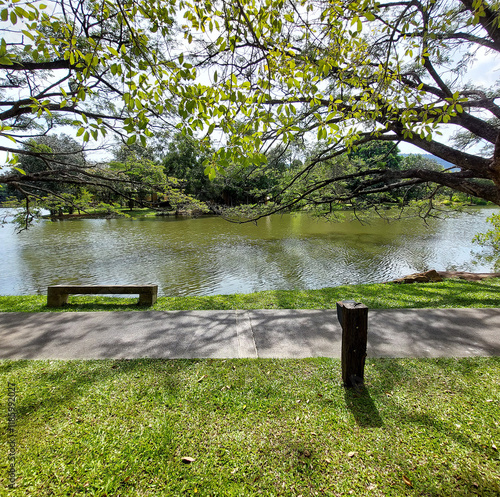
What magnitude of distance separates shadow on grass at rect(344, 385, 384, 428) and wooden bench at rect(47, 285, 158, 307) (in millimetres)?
4694

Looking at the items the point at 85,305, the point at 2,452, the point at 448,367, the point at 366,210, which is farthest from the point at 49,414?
the point at 366,210

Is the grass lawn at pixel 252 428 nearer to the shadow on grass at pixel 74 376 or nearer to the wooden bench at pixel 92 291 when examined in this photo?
the shadow on grass at pixel 74 376

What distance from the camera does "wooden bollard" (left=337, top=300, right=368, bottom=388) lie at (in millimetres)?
2926

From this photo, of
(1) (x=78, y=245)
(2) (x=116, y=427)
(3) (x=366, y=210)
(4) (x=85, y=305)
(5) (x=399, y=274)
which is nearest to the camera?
(2) (x=116, y=427)

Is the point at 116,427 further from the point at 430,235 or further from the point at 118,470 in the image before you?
the point at 430,235

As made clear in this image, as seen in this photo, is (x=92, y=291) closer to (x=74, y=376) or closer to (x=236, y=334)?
(x=74, y=376)

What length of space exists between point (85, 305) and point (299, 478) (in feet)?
19.1

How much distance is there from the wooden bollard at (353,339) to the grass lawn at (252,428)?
0.56 ft

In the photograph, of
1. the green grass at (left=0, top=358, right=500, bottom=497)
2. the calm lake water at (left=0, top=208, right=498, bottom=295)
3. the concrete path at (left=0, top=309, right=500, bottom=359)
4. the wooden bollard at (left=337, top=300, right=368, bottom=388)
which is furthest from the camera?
the calm lake water at (left=0, top=208, right=498, bottom=295)

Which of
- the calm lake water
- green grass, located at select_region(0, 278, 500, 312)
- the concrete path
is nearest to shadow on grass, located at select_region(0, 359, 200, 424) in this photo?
the concrete path

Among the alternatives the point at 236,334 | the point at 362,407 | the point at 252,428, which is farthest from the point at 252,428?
the point at 236,334

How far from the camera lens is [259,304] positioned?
20.1 ft

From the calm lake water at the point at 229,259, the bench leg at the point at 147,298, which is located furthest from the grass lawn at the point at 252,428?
the calm lake water at the point at 229,259

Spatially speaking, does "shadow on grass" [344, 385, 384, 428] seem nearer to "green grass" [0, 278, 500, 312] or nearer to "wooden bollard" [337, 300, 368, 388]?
"wooden bollard" [337, 300, 368, 388]
